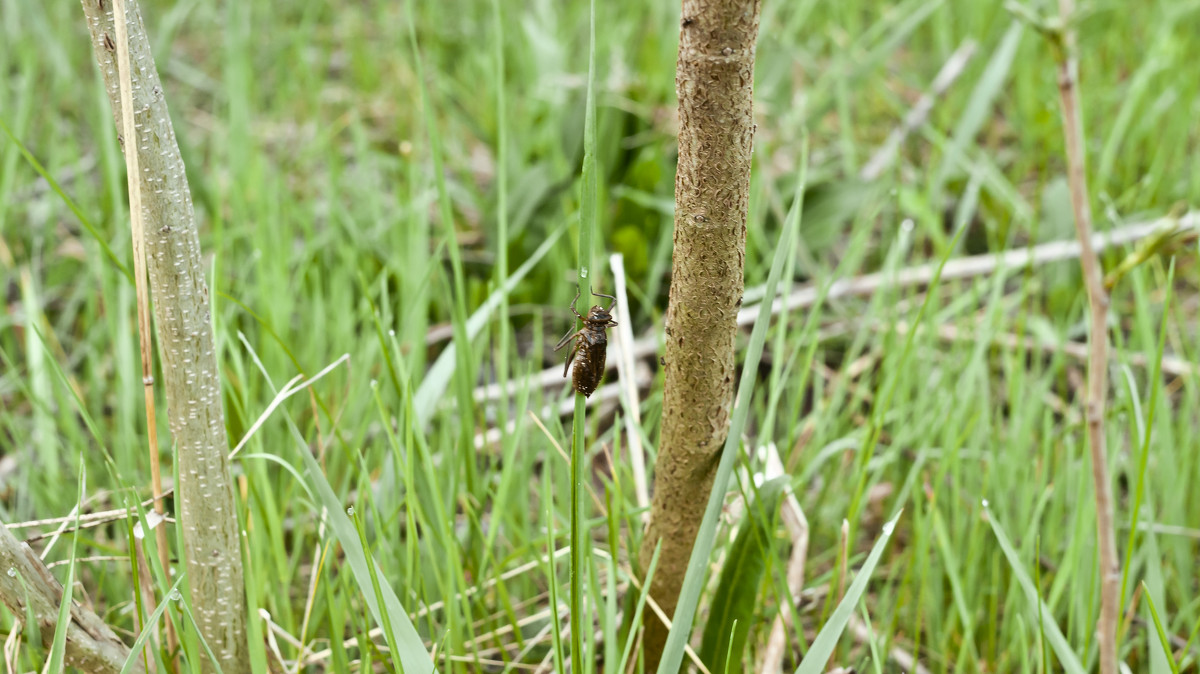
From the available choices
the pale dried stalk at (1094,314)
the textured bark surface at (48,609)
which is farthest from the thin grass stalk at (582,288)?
the textured bark surface at (48,609)

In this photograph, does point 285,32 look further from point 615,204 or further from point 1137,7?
point 1137,7

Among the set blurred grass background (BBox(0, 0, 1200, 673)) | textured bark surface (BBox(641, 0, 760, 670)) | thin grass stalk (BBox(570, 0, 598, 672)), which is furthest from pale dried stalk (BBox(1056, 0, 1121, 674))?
thin grass stalk (BBox(570, 0, 598, 672))

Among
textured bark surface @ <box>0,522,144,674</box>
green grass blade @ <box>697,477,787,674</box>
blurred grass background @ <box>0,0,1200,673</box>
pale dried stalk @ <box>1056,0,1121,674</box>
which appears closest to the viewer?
pale dried stalk @ <box>1056,0,1121,674</box>

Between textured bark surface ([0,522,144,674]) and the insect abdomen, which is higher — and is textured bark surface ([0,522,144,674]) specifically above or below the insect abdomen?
below

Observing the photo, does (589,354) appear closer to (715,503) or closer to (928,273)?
(715,503)

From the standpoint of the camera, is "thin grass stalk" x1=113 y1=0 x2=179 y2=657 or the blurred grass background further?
the blurred grass background

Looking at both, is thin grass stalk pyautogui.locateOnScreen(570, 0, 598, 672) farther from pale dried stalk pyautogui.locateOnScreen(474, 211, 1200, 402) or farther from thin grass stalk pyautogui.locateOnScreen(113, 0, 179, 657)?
pale dried stalk pyautogui.locateOnScreen(474, 211, 1200, 402)

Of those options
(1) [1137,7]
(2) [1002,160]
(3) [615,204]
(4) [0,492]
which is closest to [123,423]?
(4) [0,492]

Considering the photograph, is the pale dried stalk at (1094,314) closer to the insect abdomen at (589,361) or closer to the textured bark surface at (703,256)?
the textured bark surface at (703,256)
